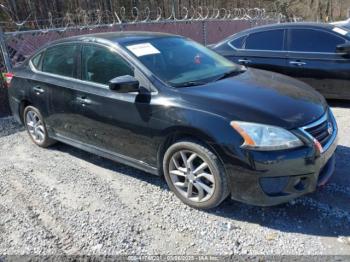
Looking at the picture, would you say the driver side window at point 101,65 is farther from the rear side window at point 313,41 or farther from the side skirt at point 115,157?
the rear side window at point 313,41

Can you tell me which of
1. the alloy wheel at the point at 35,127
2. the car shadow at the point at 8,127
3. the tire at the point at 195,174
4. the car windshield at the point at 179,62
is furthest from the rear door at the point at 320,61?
the car shadow at the point at 8,127

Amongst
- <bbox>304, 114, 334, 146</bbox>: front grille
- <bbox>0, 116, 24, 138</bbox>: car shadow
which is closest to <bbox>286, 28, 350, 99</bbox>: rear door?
<bbox>304, 114, 334, 146</bbox>: front grille

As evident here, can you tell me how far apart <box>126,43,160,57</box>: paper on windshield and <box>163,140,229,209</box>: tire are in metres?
1.07

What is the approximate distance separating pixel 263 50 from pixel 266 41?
0.59 feet

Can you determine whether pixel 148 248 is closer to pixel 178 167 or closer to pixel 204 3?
pixel 178 167

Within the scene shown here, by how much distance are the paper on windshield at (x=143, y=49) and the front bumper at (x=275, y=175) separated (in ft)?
4.94

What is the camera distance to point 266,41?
6.43 metres

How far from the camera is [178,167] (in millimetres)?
3344

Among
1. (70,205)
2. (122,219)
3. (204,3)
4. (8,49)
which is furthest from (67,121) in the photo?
(204,3)

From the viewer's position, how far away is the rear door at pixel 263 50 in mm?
6258

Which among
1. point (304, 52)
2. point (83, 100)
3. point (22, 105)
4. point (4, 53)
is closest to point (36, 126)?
point (22, 105)

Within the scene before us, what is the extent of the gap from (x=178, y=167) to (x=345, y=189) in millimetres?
1659

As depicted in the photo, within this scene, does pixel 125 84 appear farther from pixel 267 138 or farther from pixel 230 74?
pixel 267 138

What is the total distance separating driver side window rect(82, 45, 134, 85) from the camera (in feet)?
12.1
